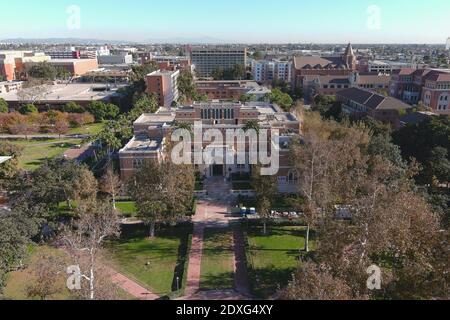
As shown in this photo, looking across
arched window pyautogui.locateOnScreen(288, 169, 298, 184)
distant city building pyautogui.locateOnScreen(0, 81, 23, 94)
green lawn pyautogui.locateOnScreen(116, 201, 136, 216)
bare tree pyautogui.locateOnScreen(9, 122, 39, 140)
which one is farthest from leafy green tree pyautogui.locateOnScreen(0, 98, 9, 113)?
arched window pyautogui.locateOnScreen(288, 169, 298, 184)

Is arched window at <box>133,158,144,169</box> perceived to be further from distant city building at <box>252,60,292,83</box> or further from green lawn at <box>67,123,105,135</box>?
distant city building at <box>252,60,292,83</box>

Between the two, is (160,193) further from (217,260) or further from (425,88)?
(425,88)

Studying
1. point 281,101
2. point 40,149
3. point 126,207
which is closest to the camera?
point 126,207

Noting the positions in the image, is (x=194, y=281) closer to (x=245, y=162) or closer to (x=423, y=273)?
→ (x=423, y=273)

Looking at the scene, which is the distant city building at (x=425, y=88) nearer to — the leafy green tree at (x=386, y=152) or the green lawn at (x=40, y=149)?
the leafy green tree at (x=386, y=152)

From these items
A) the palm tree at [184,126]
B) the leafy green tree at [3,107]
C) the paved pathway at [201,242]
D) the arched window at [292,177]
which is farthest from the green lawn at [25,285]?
the leafy green tree at [3,107]

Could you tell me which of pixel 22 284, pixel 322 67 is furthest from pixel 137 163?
pixel 322 67

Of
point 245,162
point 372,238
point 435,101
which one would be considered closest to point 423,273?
point 372,238
